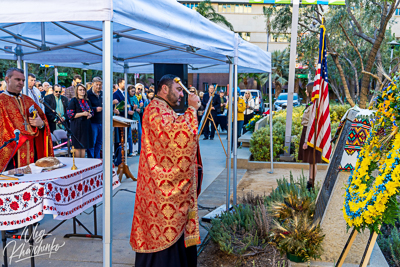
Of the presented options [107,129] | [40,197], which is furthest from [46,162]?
[107,129]

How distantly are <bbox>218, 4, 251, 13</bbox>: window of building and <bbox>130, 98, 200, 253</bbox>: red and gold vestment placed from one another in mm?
51613

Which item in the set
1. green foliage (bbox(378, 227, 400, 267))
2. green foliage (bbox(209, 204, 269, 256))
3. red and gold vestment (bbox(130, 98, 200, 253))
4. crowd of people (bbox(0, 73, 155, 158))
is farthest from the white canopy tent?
green foliage (bbox(378, 227, 400, 267))

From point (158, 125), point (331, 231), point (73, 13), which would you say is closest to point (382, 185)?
point (331, 231)

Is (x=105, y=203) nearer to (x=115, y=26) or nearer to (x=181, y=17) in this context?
(x=181, y=17)

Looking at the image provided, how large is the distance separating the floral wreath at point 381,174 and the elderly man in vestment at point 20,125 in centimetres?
378

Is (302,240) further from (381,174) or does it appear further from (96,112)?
(96,112)

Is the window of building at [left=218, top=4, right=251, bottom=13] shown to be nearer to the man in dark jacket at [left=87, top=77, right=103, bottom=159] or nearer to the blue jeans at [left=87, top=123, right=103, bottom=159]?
the man in dark jacket at [left=87, top=77, right=103, bottom=159]

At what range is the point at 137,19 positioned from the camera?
9.39ft

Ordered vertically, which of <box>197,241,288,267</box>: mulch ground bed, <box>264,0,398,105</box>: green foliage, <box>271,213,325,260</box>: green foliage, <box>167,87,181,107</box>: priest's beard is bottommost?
<box>197,241,288,267</box>: mulch ground bed

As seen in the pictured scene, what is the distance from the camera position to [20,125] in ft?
14.7

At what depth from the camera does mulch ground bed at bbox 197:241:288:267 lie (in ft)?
12.4

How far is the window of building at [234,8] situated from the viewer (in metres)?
51.6

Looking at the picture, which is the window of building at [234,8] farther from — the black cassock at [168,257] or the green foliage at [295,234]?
the black cassock at [168,257]

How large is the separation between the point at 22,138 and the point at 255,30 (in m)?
51.6
